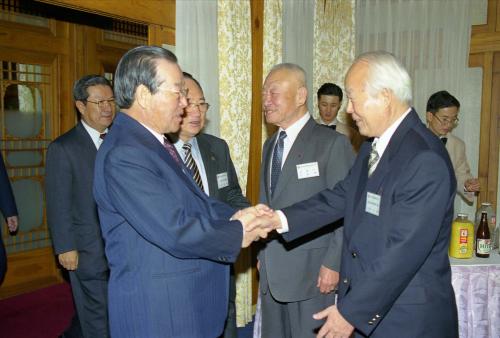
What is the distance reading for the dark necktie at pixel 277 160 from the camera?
2.93 metres

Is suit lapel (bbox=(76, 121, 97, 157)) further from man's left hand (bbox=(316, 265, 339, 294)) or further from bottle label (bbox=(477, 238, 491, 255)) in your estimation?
bottle label (bbox=(477, 238, 491, 255))

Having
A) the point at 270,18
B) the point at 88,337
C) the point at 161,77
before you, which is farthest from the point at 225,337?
the point at 270,18

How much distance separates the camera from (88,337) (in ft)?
11.3

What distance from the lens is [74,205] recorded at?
3.34 metres

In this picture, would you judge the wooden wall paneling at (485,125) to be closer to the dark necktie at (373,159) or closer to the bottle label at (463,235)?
the bottle label at (463,235)

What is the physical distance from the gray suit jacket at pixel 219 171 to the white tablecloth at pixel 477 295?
57.0 inches

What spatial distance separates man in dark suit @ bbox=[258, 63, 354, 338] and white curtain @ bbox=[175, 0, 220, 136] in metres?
1.30

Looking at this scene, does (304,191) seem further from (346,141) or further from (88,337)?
(88,337)

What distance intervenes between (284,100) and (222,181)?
68 centimetres

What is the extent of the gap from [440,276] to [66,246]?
98.7 inches

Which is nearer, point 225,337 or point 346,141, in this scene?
point 346,141

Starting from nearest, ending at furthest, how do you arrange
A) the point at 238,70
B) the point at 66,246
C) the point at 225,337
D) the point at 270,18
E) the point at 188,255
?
the point at 188,255 < the point at 225,337 < the point at 66,246 < the point at 238,70 < the point at 270,18

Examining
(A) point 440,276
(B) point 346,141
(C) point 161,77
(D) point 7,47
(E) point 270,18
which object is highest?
(E) point 270,18

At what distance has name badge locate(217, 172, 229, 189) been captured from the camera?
3.03 meters
